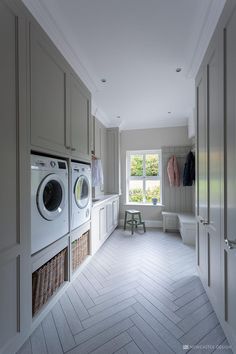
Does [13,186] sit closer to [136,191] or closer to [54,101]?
[54,101]

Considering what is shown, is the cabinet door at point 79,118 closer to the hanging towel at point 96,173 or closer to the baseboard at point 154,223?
the hanging towel at point 96,173

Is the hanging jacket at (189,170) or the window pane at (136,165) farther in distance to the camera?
the window pane at (136,165)

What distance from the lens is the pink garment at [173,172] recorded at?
425cm

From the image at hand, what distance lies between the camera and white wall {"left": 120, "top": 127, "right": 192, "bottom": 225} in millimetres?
4441

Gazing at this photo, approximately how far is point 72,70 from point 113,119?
219 cm

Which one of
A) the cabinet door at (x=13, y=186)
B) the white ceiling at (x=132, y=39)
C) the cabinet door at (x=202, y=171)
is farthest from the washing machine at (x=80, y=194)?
the cabinet door at (x=202, y=171)

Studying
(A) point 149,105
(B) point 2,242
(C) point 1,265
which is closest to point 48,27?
(B) point 2,242

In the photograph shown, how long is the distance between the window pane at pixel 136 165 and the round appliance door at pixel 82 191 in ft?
8.07

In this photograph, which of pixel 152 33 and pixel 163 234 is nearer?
pixel 152 33

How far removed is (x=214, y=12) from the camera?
1.45 meters

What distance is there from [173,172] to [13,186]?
3652 mm

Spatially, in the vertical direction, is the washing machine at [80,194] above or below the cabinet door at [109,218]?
above

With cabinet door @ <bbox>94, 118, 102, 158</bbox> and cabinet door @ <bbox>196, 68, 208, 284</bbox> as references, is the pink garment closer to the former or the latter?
cabinet door @ <bbox>94, 118, 102, 158</bbox>

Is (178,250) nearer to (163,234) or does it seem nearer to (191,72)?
(163,234)
